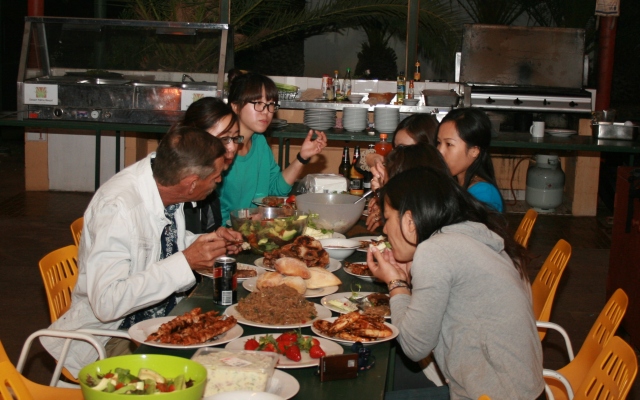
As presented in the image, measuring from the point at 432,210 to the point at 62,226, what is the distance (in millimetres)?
6649

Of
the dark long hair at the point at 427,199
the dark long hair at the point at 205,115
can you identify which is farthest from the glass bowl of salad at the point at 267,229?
the dark long hair at the point at 427,199

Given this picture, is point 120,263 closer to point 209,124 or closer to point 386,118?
point 209,124

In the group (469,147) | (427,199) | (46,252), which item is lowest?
Result: (46,252)

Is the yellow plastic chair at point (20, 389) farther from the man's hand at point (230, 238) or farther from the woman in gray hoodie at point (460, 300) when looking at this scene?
the woman in gray hoodie at point (460, 300)

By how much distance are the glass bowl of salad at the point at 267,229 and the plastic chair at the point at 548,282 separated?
1.18 meters

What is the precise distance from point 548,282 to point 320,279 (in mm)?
1236

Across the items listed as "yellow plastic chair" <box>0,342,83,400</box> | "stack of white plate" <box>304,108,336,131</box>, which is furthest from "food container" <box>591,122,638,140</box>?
"yellow plastic chair" <box>0,342,83,400</box>

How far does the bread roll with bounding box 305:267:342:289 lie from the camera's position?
304 cm

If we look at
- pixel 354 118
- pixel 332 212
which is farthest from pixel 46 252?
pixel 332 212

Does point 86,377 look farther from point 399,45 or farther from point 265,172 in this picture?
point 399,45

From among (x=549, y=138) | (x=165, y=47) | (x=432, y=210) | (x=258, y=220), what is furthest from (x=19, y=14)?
(x=432, y=210)

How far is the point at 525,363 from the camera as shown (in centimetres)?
236

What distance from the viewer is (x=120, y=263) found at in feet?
8.84

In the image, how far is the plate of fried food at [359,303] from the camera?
2.71 m
